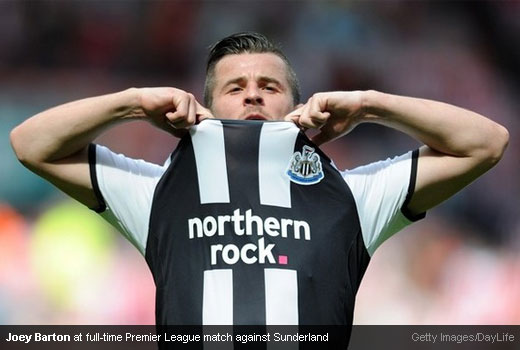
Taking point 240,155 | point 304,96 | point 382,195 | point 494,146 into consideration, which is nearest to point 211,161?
point 240,155

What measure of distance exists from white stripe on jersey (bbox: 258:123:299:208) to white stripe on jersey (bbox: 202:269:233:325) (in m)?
0.21

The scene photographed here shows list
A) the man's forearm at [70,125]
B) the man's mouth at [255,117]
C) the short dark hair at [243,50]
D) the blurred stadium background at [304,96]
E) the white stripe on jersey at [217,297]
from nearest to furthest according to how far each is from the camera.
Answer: the white stripe on jersey at [217,297] < the man's forearm at [70,125] < the man's mouth at [255,117] < the short dark hair at [243,50] < the blurred stadium background at [304,96]

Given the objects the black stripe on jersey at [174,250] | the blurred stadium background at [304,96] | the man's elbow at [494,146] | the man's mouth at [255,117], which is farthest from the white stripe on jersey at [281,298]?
the blurred stadium background at [304,96]

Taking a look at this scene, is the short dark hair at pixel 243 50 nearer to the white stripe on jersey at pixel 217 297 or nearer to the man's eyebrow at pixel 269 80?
the man's eyebrow at pixel 269 80

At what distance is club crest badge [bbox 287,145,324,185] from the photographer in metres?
2.08

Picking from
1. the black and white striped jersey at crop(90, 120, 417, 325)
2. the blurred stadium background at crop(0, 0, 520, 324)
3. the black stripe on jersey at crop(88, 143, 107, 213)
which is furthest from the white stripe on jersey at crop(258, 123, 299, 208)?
the blurred stadium background at crop(0, 0, 520, 324)

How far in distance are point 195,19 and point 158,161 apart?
1130 millimetres

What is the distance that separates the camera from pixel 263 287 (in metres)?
1.96

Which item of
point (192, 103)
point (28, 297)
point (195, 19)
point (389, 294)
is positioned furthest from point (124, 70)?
point (192, 103)

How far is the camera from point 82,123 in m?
2.04

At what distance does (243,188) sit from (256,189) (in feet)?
0.11

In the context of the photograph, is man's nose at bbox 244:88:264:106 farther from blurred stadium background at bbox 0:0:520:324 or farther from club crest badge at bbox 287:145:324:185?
blurred stadium background at bbox 0:0:520:324

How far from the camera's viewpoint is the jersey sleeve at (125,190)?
6.86 ft

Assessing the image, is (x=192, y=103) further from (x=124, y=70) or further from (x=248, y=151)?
(x=124, y=70)
